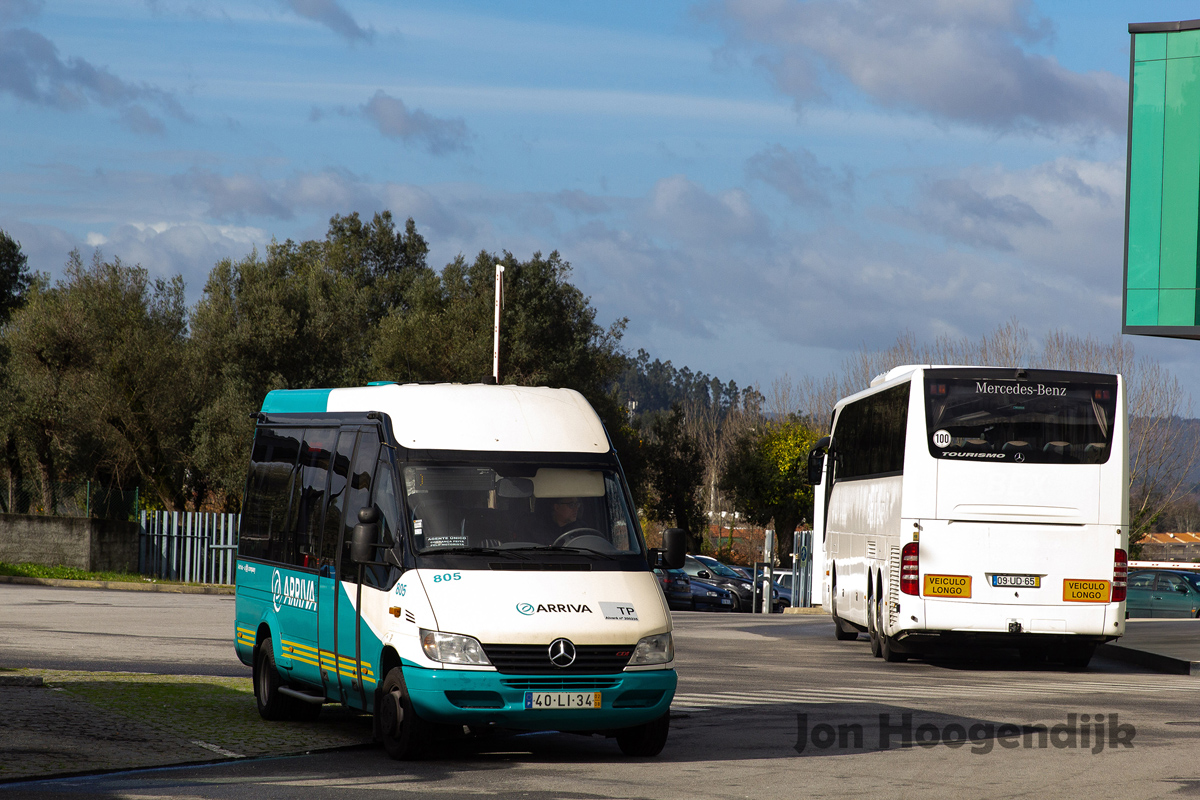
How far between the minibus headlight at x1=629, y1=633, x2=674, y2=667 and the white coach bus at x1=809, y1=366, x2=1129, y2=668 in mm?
8524

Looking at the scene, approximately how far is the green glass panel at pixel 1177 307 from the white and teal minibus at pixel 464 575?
2103cm

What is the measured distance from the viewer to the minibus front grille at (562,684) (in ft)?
29.7

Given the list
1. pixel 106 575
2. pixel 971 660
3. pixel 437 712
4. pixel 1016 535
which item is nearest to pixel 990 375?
pixel 1016 535

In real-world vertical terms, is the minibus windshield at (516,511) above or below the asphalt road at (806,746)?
above

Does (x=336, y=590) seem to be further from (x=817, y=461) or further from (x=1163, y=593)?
(x=1163, y=593)

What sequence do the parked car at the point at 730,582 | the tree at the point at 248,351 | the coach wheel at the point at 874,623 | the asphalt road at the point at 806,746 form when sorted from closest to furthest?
1. the asphalt road at the point at 806,746
2. the coach wheel at the point at 874,623
3. the tree at the point at 248,351
4. the parked car at the point at 730,582

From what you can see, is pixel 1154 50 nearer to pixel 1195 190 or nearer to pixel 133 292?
pixel 1195 190

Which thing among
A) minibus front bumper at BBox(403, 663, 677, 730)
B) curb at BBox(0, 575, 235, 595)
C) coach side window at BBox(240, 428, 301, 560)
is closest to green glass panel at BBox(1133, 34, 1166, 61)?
coach side window at BBox(240, 428, 301, 560)

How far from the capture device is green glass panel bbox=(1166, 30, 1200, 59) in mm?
28344

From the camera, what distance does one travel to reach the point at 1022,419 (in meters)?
17.3

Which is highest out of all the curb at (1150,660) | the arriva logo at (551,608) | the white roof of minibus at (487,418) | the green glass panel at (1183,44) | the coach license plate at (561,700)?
the green glass panel at (1183,44)

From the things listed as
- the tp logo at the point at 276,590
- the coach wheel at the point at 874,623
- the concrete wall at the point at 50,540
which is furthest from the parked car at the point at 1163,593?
the tp logo at the point at 276,590

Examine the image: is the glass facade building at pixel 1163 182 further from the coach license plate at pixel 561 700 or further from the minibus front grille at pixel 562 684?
the coach license plate at pixel 561 700

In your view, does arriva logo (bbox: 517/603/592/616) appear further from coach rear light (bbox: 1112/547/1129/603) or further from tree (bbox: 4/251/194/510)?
tree (bbox: 4/251/194/510)
